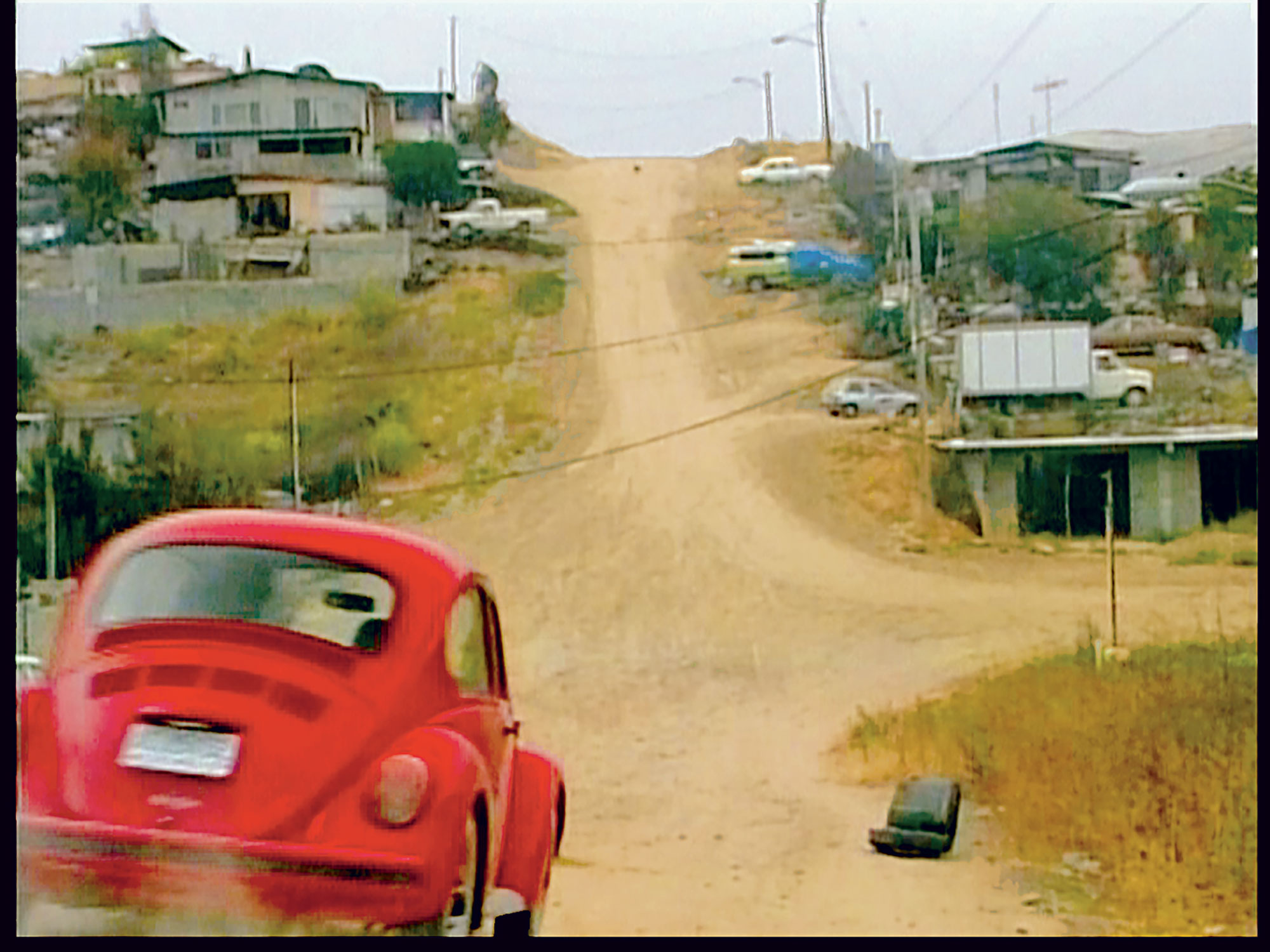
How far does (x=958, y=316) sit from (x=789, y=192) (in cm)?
87

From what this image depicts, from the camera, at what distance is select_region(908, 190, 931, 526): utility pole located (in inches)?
237

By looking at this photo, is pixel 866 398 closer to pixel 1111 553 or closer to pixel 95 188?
pixel 1111 553

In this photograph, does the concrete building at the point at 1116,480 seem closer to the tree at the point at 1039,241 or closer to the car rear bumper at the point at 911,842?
the tree at the point at 1039,241

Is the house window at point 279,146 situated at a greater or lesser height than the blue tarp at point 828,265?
greater

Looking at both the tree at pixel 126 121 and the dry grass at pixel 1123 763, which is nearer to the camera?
the dry grass at pixel 1123 763

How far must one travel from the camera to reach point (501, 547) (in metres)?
5.31

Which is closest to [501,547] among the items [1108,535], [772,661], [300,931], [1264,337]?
[772,661]

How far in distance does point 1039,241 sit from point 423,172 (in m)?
2.54

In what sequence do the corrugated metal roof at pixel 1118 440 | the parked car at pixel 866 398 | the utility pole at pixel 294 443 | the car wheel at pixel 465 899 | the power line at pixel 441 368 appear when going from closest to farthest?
the car wheel at pixel 465 899 < the utility pole at pixel 294 443 < the power line at pixel 441 368 < the corrugated metal roof at pixel 1118 440 < the parked car at pixel 866 398

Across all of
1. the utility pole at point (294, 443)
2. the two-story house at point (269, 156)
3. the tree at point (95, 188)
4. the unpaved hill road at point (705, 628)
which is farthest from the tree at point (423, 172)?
the tree at point (95, 188)

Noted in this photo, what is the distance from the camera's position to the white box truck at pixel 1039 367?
6.00 m

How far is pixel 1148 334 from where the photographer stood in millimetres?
6109

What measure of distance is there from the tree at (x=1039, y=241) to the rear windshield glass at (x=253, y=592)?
3.35 metres

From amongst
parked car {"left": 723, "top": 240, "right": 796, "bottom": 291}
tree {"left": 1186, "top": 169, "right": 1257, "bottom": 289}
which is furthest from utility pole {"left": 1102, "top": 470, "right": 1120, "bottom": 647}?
parked car {"left": 723, "top": 240, "right": 796, "bottom": 291}
